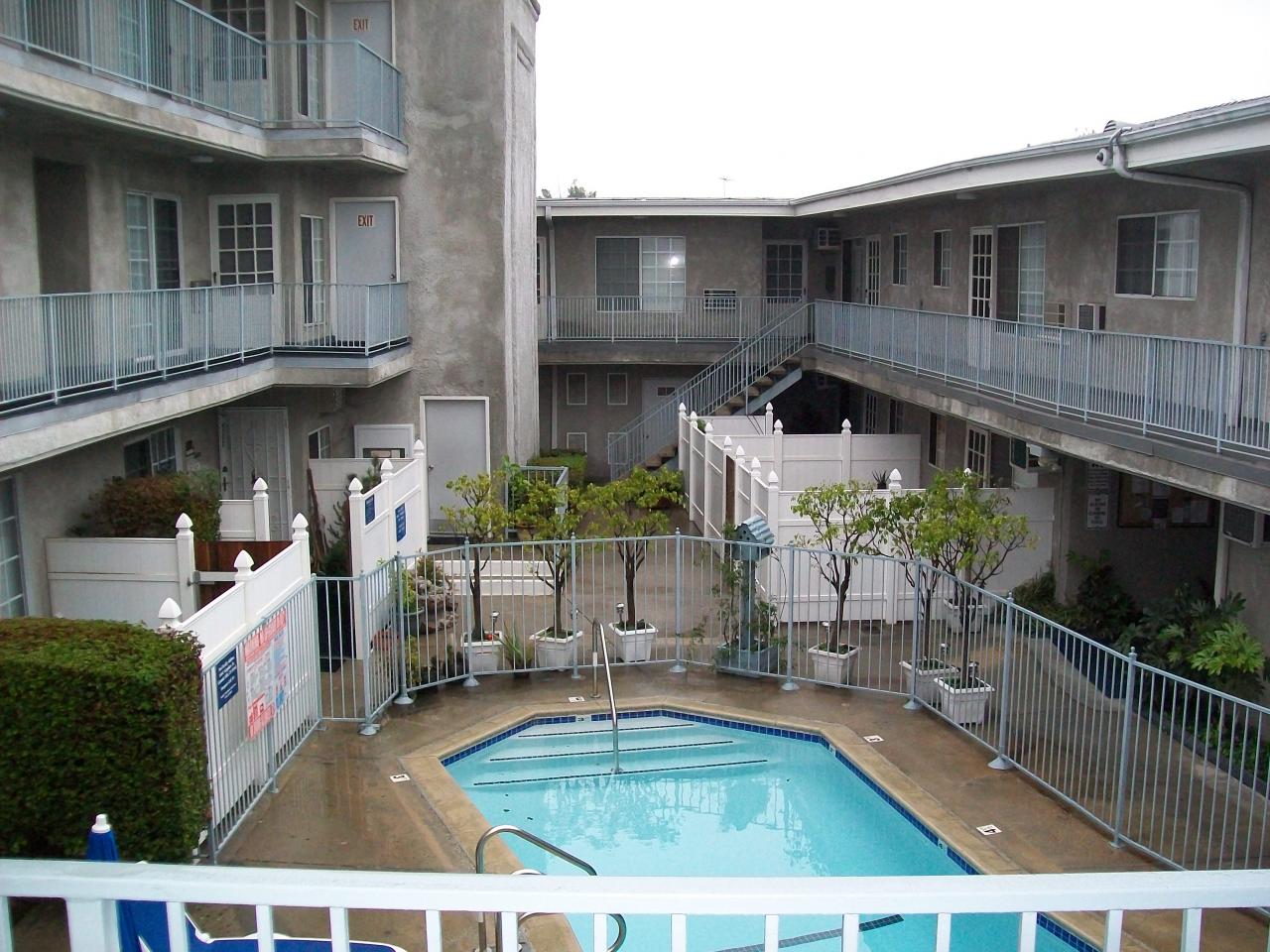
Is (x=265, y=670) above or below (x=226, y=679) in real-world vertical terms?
below

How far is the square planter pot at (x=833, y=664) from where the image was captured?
46.9 ft

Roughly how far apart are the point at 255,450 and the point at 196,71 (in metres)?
5.89

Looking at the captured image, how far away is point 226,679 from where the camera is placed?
9.88 metres

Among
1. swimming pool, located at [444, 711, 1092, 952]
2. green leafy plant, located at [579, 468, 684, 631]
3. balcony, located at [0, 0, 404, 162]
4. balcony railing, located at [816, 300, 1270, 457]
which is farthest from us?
green leafy plant, located at [579, 468, 684, 631]

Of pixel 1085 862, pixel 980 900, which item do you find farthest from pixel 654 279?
pixel 980 900

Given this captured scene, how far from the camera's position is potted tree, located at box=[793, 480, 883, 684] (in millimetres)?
14352

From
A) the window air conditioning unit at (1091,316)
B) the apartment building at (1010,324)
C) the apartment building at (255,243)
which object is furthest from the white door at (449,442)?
the window air conditioning unit at (1091,316)

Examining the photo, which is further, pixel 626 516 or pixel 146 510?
pixel 626 516

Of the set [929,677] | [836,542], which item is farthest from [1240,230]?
[836,542]

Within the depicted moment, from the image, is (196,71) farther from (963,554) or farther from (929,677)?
(929,677)

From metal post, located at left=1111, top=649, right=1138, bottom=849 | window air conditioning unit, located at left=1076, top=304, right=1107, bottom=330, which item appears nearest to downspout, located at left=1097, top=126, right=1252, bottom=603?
window air conditioning unit, located at left=1076, top=304, right=1107, bottom=330

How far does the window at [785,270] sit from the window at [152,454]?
17.3 metres

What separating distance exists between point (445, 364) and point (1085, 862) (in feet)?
48.2

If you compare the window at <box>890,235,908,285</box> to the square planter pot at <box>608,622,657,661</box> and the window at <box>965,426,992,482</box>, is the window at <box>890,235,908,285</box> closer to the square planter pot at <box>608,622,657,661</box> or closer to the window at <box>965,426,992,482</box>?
the window at <box>965,426,992,482</box>
